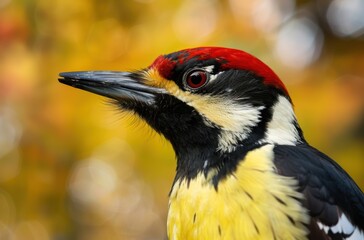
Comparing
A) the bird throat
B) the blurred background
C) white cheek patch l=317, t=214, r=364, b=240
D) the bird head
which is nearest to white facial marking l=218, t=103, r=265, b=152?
the bird head

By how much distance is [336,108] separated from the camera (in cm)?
480

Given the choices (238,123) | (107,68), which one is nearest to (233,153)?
(238,123)

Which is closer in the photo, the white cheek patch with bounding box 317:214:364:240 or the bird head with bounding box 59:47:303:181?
the white cheek patch with bounding box 317:214:364:240

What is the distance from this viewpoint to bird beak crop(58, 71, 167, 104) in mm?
3033

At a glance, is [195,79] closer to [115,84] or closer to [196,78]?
[196,78]

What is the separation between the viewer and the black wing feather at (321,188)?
2.73 m

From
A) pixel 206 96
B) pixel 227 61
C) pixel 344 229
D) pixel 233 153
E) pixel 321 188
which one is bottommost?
pixel 344 229

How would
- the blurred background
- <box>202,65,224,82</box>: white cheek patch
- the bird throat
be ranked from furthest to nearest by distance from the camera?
the blurred background → <box>202,65,224,82</box>: white cheek patch → the bird throat

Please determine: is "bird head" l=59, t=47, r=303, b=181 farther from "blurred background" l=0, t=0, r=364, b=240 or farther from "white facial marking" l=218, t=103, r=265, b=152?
"blurred background" l=0, t=0, r=364, b=240

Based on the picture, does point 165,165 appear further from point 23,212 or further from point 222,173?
point 222,173

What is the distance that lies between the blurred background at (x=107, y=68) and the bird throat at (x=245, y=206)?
1990 millimetres

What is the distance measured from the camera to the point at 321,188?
2785mm

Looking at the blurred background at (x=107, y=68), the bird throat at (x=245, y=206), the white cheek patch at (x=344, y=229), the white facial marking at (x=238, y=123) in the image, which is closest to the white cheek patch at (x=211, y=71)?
the white facial marking at (x=238, y=123)

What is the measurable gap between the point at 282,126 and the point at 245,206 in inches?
20.0
